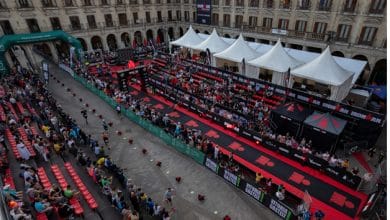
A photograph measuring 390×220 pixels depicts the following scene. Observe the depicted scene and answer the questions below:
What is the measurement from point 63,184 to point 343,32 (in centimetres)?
3242

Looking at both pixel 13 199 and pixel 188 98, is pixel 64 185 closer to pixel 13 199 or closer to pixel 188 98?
pixel 13 199

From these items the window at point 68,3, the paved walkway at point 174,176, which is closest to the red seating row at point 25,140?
the paved walkway at point 174,176

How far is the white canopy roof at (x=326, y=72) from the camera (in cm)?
1989

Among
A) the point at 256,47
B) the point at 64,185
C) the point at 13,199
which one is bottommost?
the point at 64,185

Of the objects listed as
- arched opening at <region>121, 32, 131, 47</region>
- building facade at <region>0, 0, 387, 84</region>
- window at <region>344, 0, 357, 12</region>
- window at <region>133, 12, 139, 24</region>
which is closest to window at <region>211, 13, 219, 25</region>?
building facade at <region>0, 0, 387, 84</region>

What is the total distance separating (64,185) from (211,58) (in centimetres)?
2278

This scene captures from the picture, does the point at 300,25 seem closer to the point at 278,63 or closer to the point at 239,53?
the point at 239,53

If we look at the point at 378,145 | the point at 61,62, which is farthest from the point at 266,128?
the point at 61,62

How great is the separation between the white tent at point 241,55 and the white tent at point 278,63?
1.67 meters

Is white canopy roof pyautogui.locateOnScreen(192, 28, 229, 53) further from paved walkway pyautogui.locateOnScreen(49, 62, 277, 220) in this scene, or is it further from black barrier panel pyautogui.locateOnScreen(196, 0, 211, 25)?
paved walkway pyautogui.locateOnScreen(49, 62, 277, 220)

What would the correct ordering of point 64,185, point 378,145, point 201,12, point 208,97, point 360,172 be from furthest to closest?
point 201,12 → point 208,97 → point 378,145 → point 360,172 → point 64,185

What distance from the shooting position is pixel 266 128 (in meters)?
18.5

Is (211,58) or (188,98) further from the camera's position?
(211,58)

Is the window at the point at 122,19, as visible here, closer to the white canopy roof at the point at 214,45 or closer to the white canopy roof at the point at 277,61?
the white canopy roof at the point at 214,45
